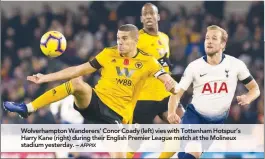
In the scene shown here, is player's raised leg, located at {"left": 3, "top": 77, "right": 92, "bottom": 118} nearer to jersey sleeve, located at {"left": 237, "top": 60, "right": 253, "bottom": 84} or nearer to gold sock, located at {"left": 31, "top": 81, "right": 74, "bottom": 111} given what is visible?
gold sock, located at {"left": 31, "top": 81, "right": 74, "bottom": 111}

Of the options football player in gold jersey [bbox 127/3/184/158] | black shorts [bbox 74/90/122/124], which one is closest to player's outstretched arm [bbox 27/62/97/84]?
black shorts [bbox 74/90/122/124]

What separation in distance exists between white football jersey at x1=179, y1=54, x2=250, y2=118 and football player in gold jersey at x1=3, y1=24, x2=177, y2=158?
381 mm

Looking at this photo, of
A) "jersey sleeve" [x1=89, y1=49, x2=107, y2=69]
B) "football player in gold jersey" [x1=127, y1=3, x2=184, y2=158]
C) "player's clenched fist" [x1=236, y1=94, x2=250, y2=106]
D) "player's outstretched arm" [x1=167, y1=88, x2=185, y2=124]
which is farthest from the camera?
"football player in gold jersey" [x1=127, y1=3, x2=184, y2=158]

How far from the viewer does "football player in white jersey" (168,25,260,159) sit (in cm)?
842

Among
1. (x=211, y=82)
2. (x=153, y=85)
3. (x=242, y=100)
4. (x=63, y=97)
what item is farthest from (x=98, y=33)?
(x=242, y=100)

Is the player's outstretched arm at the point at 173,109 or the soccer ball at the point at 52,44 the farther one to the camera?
the soccer ball at the point at 52,44

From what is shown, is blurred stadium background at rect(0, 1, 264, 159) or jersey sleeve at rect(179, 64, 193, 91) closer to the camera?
jersey sleeve at rect(179, 64, 193, 91)

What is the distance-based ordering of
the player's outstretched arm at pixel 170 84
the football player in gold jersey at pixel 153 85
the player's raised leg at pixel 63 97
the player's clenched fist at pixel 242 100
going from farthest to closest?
the football player in gold jersey at pixel 153 85
the player's raised leg at pixel 63 97
the player's outstretched arm at pixel 170 84
the player's clenched fist at pixel 242 100

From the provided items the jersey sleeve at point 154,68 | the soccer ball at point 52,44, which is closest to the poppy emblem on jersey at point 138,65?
the jersey sleeve at point 154,68

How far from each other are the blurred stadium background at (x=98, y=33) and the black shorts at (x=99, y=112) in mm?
5204

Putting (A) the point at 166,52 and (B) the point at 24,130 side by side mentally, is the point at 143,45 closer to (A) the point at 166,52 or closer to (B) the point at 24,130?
(A) the point at 166,52

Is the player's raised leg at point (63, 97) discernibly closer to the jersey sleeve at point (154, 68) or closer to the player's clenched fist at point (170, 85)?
the jersey sleeve at point (154, 68)

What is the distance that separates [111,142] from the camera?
9.16m

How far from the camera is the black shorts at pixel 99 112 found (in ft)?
29.3
